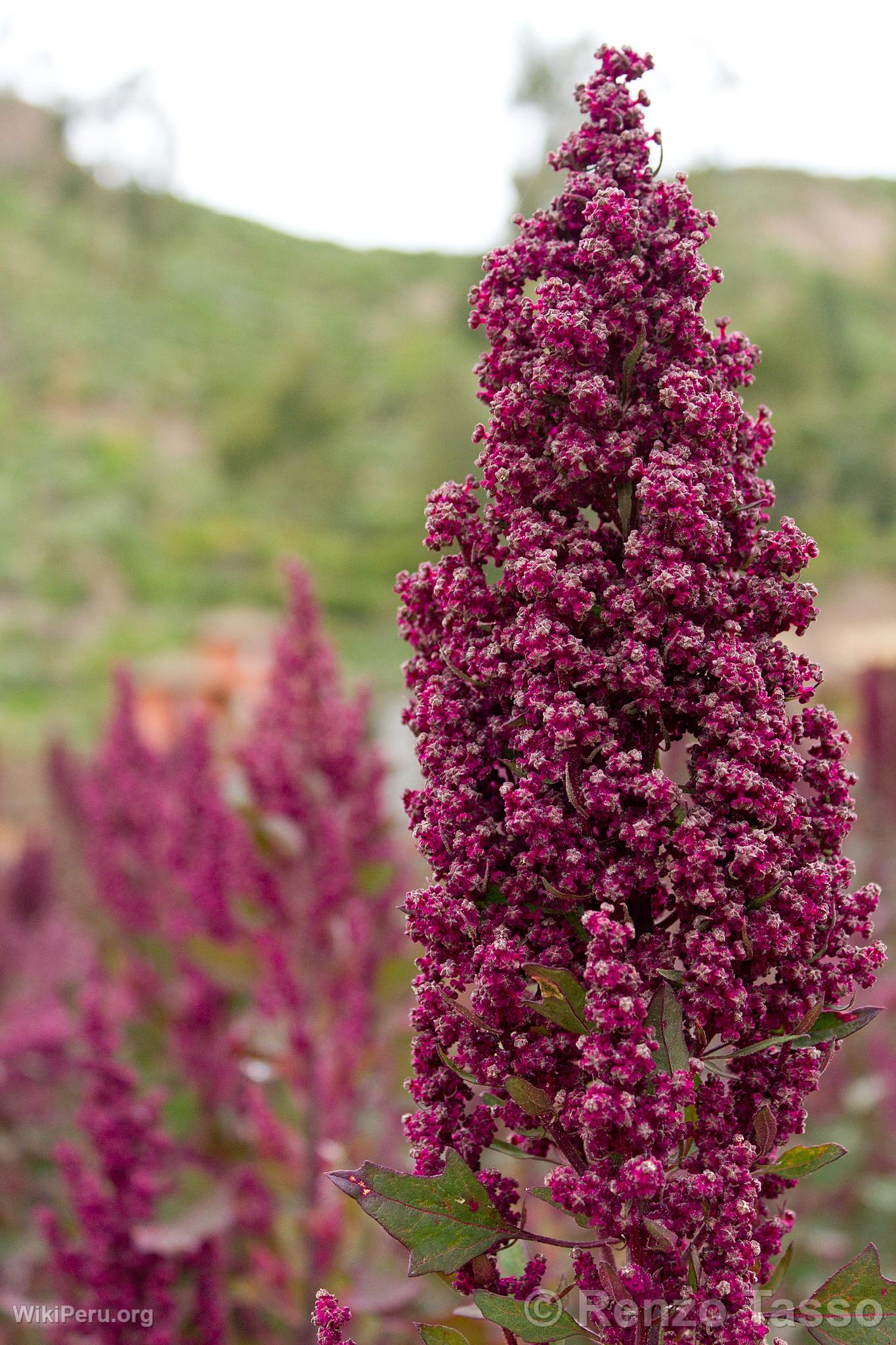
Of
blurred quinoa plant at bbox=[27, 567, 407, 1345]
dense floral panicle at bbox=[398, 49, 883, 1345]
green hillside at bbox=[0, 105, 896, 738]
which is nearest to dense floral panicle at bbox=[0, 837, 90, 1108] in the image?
blurred quinoa plant at bbox=[27, 567, 407, 1345]

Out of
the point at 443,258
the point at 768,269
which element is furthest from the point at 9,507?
the point at 443,258

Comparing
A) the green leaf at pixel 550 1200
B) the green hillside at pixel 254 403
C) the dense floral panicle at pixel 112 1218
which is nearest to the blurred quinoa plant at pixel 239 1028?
the dense floral panicle at pixel 112 1218

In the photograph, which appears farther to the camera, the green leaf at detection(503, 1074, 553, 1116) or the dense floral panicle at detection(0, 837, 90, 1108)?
the dense floral panicle at detection(0, 837, 90, 1108)

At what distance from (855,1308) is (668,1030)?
0.21m

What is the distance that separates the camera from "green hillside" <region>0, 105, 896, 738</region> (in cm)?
1168

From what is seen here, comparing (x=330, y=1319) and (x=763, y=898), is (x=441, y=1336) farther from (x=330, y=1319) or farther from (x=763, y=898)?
(x=763, y=898)

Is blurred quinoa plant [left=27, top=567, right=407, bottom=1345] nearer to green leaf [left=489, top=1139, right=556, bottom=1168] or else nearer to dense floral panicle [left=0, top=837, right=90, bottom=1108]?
dense floral panicle [left=0, top=837, right=90, bottom=1108]

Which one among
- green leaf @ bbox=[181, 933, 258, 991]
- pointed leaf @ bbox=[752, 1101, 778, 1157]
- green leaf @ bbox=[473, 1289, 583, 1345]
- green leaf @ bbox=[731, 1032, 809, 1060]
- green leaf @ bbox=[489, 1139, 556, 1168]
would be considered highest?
green leaf @ bbox=[181, 933, 258, 991]

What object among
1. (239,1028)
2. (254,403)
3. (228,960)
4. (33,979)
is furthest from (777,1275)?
(254,403)

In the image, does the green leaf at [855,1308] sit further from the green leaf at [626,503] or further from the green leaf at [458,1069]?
the green leaf at [626,503]

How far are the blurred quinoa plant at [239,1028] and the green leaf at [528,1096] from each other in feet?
2.71

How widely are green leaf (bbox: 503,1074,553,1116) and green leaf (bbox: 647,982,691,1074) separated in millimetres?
69

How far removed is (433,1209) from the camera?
0.62 m

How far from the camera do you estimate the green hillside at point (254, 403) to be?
11.7m
